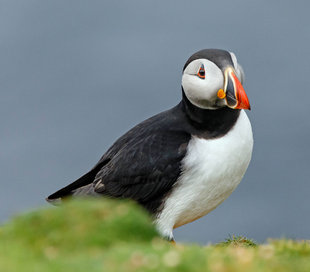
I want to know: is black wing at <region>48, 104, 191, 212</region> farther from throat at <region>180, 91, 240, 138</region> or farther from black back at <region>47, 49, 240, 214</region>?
throat at <region>180, 91, 240, 138</region>

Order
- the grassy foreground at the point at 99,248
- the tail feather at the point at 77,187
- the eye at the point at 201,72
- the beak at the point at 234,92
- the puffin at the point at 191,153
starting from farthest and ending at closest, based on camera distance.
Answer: the tail feather at the point at 77,187 → the eye at the point at 201,72 → the puffin at the point at 191,153 → the beak at the point at 234,92 → the grassy foreground at the point at 99,248

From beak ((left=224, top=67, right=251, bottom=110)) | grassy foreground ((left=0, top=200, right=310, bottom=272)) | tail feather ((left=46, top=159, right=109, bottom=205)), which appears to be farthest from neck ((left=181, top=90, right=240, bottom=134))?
grassy foreground ((left=0, top=200, right=310, bottom=272))

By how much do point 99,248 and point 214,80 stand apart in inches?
168

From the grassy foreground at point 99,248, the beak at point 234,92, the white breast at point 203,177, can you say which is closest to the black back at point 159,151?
the white breast at point 203,177

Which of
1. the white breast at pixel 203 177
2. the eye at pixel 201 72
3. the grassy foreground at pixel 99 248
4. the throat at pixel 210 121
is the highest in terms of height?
the eye at pixel 201 72

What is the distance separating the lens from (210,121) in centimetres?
A: 883

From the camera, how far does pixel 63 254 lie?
4.60 meters

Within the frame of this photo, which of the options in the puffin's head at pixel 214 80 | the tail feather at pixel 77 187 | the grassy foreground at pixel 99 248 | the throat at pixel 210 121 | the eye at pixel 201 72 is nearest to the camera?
the grassy foreground at pixel 99 248

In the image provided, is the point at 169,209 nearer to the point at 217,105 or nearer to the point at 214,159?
the point at 214,159

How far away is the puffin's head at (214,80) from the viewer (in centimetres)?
834

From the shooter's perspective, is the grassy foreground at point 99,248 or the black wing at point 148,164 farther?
the black wing at point 148,164

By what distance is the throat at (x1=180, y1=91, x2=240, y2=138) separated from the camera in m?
8.80

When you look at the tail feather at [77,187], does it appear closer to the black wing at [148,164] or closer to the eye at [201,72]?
the black wing at [148,164]

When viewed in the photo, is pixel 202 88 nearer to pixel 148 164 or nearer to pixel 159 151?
pixel 159 151
